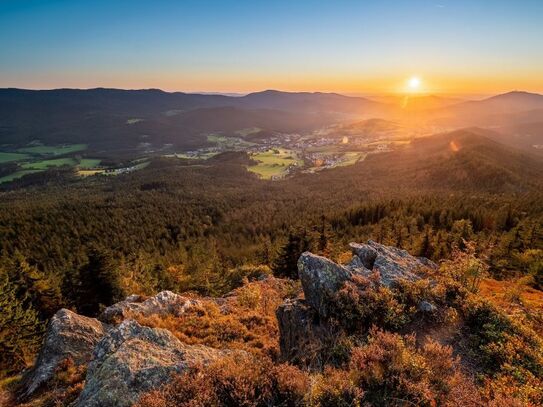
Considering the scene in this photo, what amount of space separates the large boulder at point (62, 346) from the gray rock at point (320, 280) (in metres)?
13.7

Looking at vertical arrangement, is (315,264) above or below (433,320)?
above

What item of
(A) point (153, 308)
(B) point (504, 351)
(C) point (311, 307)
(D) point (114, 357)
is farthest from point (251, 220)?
(B) point (504, 351)

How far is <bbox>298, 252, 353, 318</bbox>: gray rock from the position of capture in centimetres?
1308

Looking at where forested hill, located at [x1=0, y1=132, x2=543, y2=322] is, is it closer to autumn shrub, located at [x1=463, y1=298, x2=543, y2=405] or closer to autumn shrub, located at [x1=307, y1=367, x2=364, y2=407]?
autumn shrub, located at [x1=463, y1=298, x2=543, y2=405]

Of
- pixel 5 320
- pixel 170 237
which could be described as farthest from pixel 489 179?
pixel 5 320

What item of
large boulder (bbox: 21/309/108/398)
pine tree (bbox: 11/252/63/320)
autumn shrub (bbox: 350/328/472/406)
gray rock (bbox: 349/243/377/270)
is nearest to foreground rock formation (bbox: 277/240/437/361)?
autumn shrub (bbox: 350/328/472/406)

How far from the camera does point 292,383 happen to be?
8062 mm

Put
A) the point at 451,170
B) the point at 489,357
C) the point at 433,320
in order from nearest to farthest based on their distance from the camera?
the point at 489,357 < the point at 433,320 < the point at 451,170

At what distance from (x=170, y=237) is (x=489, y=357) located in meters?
105

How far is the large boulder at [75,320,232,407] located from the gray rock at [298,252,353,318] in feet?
15.2

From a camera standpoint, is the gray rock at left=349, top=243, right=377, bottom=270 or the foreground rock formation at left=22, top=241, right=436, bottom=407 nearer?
the foreground rock formation at left=22, top=241, right=436, bottom=407

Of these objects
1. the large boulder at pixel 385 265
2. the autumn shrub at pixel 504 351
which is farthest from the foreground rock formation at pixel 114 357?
the autumn shrub at pixel 504 351

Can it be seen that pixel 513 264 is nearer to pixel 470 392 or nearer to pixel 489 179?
pixel 470 392

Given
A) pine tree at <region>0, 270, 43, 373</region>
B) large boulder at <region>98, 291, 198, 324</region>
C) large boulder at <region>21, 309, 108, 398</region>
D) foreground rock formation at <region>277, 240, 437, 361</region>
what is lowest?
pine tree at <region>0, 270, 43, 373</region>
